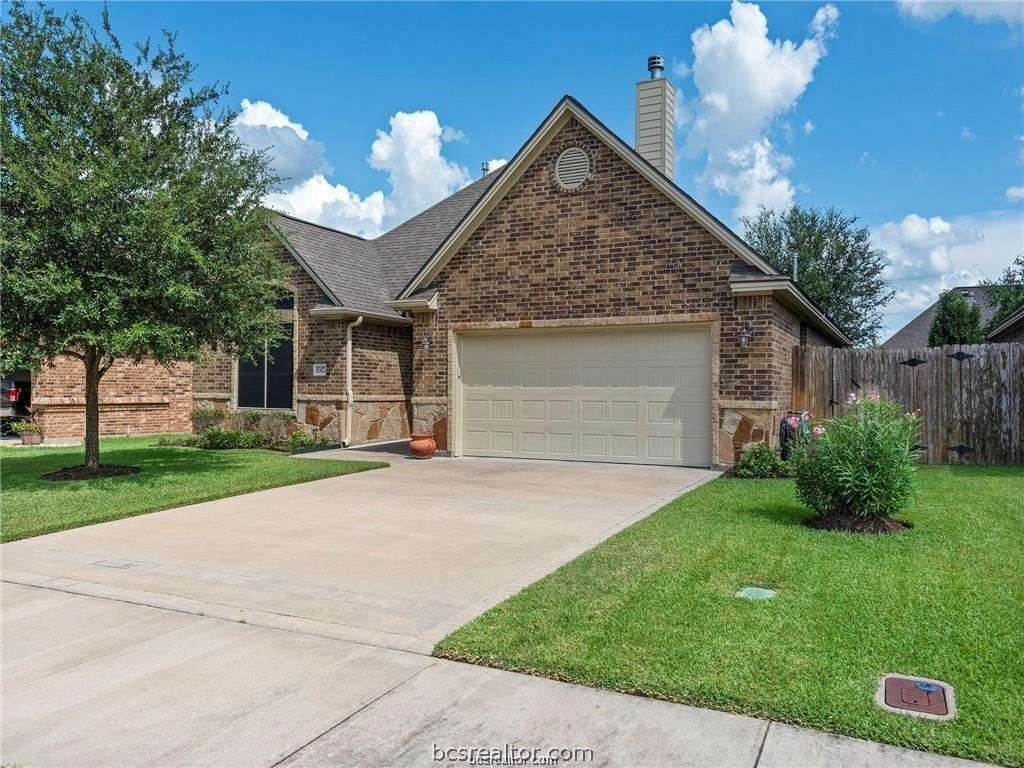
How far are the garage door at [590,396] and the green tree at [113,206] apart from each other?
500 cm

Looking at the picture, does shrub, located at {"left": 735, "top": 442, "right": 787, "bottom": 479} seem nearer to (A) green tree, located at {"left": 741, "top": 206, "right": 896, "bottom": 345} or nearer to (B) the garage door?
(B) the garage door

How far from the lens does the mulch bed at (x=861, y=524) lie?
712 cm

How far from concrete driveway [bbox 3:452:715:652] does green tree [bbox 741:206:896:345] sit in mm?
31727

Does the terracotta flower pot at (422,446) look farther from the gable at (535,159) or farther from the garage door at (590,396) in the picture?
the gable at (535,159)

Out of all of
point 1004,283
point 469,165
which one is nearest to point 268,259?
point 469,165

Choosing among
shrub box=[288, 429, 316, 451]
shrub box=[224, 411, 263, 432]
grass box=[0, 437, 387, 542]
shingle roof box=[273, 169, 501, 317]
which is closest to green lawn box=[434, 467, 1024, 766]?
grass box=[0, 437, 387, 542]

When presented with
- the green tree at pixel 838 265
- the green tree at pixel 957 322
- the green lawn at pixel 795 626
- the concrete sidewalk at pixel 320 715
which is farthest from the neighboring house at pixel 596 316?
the green tree at pixel 838 265

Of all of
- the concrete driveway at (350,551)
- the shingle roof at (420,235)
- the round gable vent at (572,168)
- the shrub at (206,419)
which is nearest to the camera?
the concrete driveway at (350,551)

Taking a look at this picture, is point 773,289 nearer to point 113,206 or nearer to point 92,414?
point 113,206

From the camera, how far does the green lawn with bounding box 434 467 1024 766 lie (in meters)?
3.41

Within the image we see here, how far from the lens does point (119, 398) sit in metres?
18.9

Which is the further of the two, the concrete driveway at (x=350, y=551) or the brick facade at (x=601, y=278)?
the brick facade at (x=601, y=278)

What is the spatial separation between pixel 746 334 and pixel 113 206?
9916mm

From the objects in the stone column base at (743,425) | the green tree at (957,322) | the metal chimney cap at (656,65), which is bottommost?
the stone column base at (743,425)
